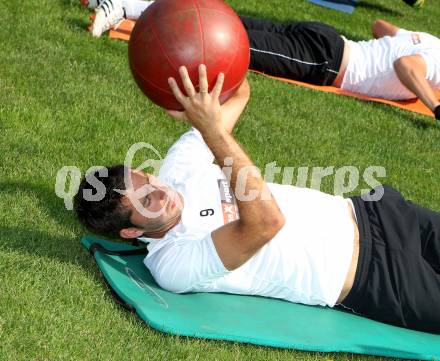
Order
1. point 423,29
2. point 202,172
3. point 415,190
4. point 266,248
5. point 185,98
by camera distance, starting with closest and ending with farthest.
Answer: point 185,98, point 266,248, point 202,172, point 415,190, point 423,29

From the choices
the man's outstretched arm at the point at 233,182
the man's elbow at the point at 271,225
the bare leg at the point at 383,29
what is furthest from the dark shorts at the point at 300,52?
the man's elbow at the point at 271,225

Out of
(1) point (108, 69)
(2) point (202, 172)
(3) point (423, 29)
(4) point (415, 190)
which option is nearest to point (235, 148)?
(2) point (202, 172)

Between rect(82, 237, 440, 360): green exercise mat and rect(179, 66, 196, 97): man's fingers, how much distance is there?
120 centimetres

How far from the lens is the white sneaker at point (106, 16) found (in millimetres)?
7094

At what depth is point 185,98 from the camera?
10.5 feet

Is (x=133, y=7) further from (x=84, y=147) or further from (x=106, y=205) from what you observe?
(x=106, y=205)

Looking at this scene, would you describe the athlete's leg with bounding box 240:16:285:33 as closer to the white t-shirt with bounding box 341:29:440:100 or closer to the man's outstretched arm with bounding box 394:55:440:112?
the white t-shirt with bounding box 341:29:440:100

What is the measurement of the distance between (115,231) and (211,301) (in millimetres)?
660

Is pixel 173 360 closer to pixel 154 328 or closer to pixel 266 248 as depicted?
pixel 154 328

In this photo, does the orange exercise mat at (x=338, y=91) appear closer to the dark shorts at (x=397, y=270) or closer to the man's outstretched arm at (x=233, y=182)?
the dark shorts at (x=397, y=270)

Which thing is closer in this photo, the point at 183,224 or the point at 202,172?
the point at 183,224

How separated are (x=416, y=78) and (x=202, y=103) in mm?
4491

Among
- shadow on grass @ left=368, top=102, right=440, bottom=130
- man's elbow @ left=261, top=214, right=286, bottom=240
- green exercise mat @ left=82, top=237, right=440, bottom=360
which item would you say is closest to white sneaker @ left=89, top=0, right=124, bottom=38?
shadow on grass @ left=368, top=102, right=440, bottom=130

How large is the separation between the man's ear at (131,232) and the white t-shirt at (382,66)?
154 inches
